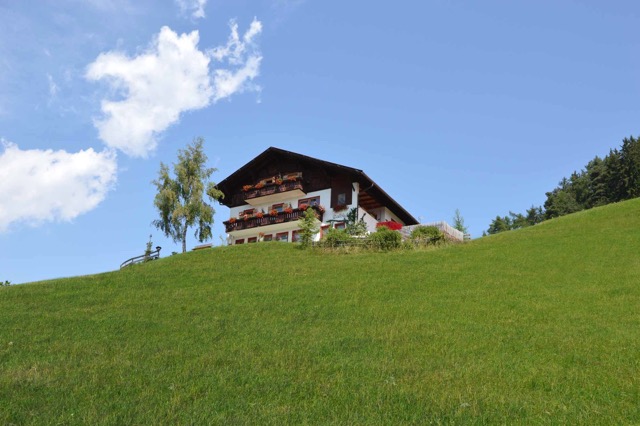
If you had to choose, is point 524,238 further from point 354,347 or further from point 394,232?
point 354,347

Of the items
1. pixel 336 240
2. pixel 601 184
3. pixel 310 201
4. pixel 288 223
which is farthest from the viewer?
pixel 601 184

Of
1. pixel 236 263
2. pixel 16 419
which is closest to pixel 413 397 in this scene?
pixel 16 419

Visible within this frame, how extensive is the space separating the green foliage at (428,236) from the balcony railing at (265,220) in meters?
11.7

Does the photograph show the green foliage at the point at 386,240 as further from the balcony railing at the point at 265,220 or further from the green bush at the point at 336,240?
the balcony railing at the point at 265,220

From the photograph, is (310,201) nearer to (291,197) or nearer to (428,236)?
(291,197)

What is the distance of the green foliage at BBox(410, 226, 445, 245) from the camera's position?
3247cm

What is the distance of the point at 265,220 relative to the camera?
149 ft

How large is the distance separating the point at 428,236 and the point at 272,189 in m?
18.0

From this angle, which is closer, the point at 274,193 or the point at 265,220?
the point at 265,220

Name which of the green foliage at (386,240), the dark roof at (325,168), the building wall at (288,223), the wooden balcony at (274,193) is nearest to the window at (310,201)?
the building wall at (288,223)

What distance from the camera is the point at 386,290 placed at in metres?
19.7

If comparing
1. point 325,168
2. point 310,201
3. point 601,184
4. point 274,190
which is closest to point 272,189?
point 274,190

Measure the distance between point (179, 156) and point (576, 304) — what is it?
→ 3839cm

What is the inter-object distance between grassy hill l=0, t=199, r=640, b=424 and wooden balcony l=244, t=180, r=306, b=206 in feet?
66.6
